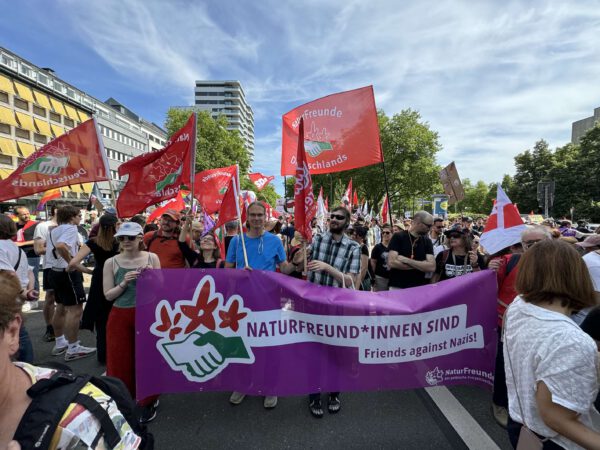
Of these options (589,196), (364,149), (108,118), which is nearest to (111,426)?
(364,149)

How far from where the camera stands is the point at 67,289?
426cm

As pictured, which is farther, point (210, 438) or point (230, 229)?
point (230, 229)

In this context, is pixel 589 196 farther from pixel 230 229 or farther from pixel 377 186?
pixel 230 229

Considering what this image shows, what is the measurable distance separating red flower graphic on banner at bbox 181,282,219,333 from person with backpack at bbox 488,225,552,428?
247 centimetres

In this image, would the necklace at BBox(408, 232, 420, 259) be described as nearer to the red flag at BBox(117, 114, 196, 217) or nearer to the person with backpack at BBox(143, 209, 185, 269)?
the person with backpack at BBox(143, 209, 185, 269)

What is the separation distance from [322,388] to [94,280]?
109 inches

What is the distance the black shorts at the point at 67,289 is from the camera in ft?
14.0

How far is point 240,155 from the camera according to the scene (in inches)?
1961

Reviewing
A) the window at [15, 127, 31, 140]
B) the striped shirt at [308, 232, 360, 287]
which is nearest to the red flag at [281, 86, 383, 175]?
the striped shirt at [308, 232, 360, 287]

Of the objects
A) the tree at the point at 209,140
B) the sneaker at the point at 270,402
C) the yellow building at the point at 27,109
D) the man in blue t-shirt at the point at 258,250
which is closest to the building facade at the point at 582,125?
the tree at the point at 209,140

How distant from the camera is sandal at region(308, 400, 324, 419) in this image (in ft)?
9.55

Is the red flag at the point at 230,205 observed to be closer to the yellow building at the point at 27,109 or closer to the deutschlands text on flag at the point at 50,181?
the deutschlands text on flag at the point at 50,181

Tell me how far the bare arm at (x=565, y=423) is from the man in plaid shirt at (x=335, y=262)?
184 centimetres

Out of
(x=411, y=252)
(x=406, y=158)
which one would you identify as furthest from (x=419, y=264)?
(x=406, y=158)
